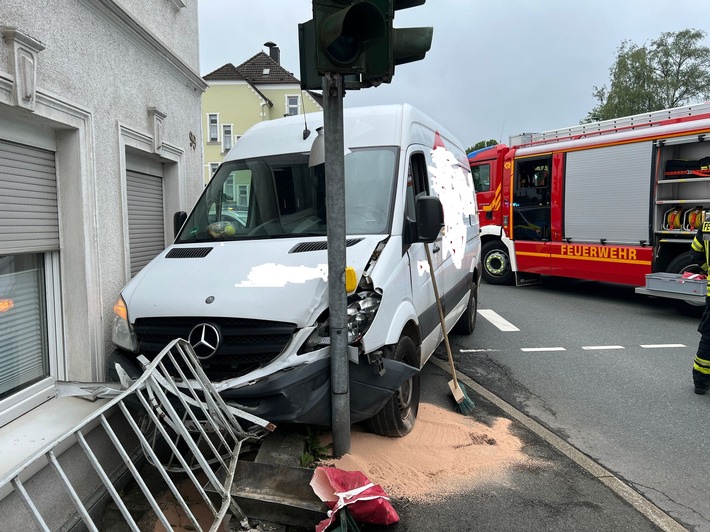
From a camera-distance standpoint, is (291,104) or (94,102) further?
(291,104)

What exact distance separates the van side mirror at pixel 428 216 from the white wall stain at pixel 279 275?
2.83 ft

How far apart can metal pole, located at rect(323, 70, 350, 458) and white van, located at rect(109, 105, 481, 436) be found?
3.3 inches

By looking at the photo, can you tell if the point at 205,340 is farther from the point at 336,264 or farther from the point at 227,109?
the point at 227,109

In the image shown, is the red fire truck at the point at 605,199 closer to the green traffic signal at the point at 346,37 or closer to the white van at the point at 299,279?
the white van at the point at 299,279

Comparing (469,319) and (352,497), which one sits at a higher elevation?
(469,319)

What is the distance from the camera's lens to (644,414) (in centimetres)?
474

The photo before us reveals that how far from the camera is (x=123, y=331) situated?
358cm

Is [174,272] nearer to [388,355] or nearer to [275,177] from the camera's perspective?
[275,177]

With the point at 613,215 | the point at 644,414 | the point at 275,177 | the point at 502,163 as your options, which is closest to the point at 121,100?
the point at 275,177

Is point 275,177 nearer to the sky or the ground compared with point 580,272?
nearer to the sky

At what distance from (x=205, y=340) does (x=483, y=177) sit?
35.1ft

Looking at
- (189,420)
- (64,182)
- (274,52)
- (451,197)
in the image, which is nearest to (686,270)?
(451,197)

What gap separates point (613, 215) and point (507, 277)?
324cm

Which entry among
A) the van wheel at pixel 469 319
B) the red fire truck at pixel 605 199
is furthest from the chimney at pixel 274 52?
the van wheel at pixel 469 319
